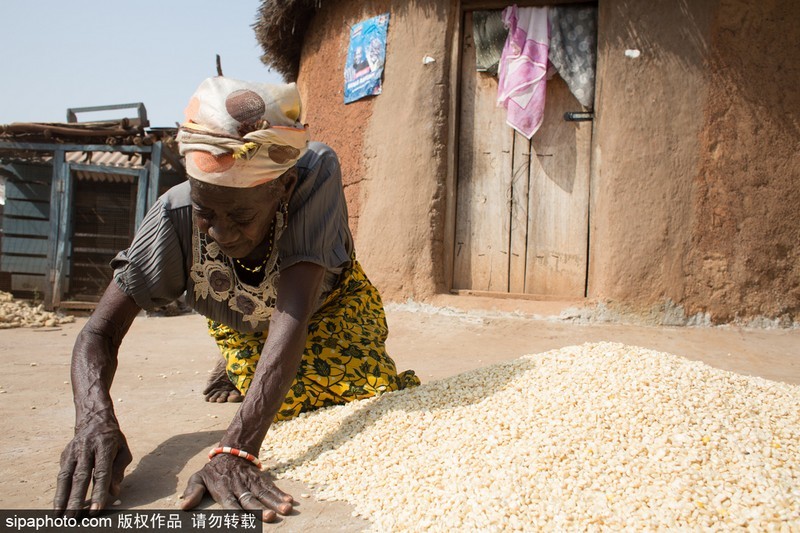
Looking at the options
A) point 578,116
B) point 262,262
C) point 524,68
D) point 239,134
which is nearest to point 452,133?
point 524,68

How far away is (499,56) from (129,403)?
3883 millimetres

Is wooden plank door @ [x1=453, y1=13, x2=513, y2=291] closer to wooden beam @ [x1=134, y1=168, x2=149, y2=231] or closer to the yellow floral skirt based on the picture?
the yellow floral skirt

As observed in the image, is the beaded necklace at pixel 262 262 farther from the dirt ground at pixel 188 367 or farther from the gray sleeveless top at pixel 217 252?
the dirt ground at pixel 188 367

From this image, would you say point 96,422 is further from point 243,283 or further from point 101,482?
point 243,283

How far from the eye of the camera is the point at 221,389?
3.03m

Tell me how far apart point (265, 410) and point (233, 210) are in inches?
24.6

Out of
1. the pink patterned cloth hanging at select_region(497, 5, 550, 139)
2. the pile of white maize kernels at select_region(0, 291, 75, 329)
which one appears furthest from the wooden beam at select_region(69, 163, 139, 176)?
the pink patterned cloth hanging at select_region(497, 5, 550, 139)

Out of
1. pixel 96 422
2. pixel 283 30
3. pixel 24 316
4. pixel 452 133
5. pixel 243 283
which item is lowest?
pixel 24 316

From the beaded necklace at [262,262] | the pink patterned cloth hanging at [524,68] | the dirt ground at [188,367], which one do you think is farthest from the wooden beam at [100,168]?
the beaded necklace at [262,262]

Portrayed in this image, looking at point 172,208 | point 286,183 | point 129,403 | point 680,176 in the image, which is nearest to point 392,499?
point 286,183

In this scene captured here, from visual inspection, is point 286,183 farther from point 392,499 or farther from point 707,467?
point 707,467

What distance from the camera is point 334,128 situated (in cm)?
580

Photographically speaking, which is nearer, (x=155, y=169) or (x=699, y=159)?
(x=699, y=159)

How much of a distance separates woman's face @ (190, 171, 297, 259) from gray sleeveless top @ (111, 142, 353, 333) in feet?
0.50
